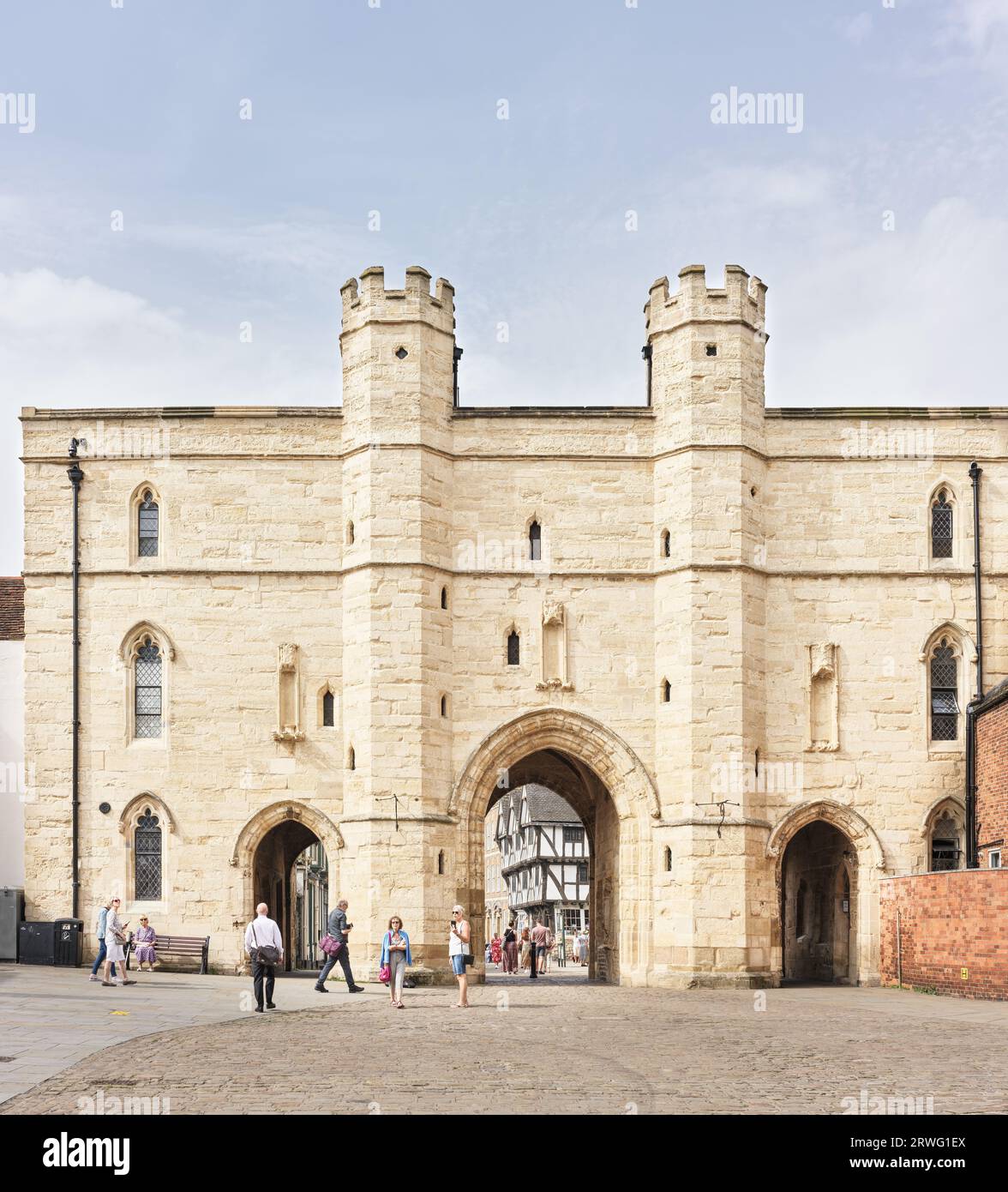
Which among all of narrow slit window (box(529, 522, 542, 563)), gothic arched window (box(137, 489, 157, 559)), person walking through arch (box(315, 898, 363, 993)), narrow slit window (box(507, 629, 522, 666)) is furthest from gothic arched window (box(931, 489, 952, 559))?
gothic arched window (box(137, 489, 157, 559))

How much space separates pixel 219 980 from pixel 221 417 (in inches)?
415

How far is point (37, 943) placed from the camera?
98.7 feet

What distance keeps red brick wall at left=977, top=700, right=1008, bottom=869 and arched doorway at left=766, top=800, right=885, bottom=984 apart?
1.93m

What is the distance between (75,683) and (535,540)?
29.8 feet

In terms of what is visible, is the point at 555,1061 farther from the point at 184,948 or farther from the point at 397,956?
the point at 184,948

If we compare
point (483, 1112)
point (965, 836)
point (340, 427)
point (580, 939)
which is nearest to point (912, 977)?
point (965, 836)

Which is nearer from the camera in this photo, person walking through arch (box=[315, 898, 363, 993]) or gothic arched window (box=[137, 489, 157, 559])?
person walking through arch (box=[315, 898, 363, 993])

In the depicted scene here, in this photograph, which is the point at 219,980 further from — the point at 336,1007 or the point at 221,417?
the point at 221,417

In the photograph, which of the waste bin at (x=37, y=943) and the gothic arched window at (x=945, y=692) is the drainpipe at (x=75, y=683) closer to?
the waste bin at (x=37, y=943)

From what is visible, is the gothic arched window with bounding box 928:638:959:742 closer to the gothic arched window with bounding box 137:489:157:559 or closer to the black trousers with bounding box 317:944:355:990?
the black trousers with bounding box 317:944:355:990

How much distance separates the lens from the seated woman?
95.8 feet

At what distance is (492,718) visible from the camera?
3089 cm

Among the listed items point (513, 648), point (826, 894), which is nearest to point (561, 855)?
point (826, 894)

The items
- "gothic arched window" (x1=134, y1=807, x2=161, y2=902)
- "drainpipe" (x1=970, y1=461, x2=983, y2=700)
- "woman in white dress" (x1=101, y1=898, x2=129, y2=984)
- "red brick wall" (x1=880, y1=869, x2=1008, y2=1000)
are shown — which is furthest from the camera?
"drainpipe" (x1=970, y1=461, x2=983, y2=700)
